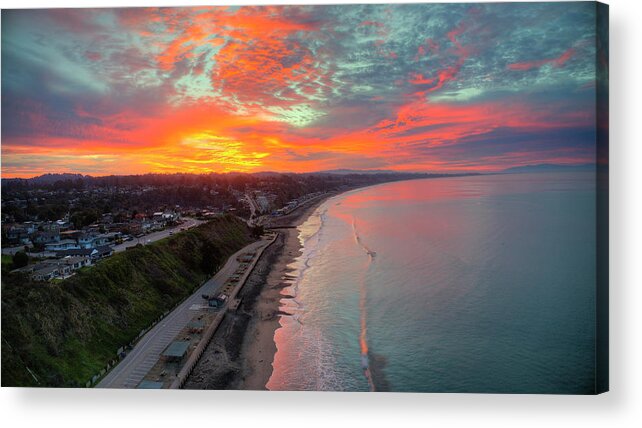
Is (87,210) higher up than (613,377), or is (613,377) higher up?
(87,210)

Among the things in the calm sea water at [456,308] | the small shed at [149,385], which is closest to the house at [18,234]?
the small shed at [149,385]

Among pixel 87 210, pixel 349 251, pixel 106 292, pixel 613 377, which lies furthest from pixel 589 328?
pixel 349 251

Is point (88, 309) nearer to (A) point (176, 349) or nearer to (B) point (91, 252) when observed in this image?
(A) point (176, 349)

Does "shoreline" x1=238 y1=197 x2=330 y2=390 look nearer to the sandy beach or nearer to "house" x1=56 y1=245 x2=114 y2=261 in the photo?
the sandy beach

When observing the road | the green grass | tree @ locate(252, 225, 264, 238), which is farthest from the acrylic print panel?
tree @ locate(252, 225, 264, 238)

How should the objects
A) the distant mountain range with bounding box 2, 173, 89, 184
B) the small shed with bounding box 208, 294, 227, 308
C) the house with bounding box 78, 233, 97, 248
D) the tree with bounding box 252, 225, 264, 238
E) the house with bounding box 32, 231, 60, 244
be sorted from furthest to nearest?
the tree with bounding box 252, 225, 264, 238, the small shed with bounding box 208, 294, 227, 308, the house with bounding box 78, 233, 97, 248, the house with bounding box 32, 231, 60, 244, the distant mountain range with bounding box 2, 173, 89, 184

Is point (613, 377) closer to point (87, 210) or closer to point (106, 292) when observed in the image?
point (106, 292)
